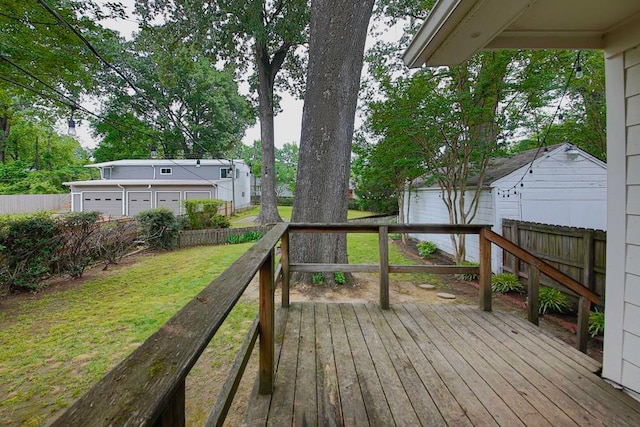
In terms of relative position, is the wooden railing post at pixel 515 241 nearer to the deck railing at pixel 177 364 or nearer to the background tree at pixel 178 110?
the deck railing at pixel 177 364

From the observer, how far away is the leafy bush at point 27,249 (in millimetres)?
5051

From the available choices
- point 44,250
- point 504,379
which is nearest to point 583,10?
point 504,379

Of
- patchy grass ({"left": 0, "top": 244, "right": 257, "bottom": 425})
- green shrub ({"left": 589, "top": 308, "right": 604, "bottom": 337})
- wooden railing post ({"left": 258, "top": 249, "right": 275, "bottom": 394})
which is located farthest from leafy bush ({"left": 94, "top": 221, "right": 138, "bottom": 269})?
green shrub ({"left": 589, "top": 308, "right": 604, "bottom": 337})

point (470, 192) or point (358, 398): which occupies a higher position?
point (470, 192)

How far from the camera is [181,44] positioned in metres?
9.80

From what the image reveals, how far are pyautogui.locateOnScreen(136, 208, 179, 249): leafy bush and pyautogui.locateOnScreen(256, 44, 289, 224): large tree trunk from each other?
4186mm

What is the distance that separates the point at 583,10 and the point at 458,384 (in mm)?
2356

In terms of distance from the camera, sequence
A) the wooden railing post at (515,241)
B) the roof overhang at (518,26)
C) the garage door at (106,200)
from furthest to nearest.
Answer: the garage door at (106,200) → the wooden railing post at (515,241) → the roof overhang at (518,26)

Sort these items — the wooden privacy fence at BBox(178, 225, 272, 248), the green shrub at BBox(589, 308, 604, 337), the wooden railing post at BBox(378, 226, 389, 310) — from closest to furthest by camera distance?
1. the wooden railing post at BBox(378, 226, 389, 310)
2. the green shrub at BBox(589, 308, 604, 337)
3. the wooden privacy fence at BBox(178, 225, 272, 248)

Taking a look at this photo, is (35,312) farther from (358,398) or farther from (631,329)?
(631,329)

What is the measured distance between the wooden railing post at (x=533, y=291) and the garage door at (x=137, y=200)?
61.0 feet

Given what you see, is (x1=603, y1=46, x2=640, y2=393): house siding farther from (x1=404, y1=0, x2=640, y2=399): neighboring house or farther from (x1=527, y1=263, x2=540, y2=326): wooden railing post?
(x1=527, y1=263, x2=540, y2=326): wooden railing post

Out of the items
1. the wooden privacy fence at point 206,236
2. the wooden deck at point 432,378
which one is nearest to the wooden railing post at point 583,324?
the wooden deck at point 432,378

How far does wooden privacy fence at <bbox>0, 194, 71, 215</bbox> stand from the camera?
17.5m
